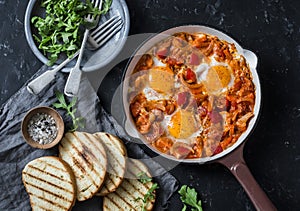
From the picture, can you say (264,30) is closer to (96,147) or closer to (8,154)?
(96,147)

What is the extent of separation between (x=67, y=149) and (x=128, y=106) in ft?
1.91

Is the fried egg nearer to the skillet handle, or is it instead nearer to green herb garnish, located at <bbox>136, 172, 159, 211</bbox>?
the skillet handle

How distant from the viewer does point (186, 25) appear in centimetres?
498

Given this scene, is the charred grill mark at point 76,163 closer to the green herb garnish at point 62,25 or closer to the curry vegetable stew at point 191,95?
the curry vegetable stew at point 191,95

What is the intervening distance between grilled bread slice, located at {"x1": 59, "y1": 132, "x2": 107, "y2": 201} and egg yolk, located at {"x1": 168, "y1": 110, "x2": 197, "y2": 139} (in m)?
0.57

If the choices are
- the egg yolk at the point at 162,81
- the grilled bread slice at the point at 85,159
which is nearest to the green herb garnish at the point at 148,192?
the grilled bread slice at the point at 85,159

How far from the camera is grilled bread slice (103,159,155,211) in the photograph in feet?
16.5

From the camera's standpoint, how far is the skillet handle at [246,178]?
469 cm

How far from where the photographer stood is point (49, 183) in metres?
4.99

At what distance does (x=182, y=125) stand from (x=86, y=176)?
33.2 inches

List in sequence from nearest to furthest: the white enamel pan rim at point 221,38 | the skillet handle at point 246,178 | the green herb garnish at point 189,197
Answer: the skillet handle at point 246,178
the white enamel pan rim at point 221,38
the green herb garnish at point 189,197

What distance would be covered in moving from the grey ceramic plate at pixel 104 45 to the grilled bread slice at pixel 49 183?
77 cm

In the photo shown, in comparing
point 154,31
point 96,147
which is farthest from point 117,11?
point 96,147

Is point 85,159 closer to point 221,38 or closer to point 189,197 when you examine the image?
point 189,197
